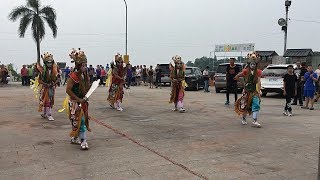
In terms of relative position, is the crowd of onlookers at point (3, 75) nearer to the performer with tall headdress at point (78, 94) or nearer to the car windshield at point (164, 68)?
the car windshield at point (164, 68)

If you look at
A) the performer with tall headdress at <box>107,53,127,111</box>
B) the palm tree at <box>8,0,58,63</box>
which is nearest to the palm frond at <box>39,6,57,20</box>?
the palm tree at <box>8,0,58,63</box>

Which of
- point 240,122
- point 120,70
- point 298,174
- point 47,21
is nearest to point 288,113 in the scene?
point 240,122

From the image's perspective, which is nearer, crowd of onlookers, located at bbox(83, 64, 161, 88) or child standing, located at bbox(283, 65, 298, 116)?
child standing, located at bbox(283, 65, 298, 116)

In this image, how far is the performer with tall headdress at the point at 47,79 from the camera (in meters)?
11.3

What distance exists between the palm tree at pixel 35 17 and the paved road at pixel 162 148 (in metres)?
28.4

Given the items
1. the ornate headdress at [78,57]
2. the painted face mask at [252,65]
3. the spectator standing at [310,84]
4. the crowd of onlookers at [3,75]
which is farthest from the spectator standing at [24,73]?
the ornate headdress at [78,57]

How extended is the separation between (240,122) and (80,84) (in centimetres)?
495

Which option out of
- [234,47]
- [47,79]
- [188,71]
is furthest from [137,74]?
[47,79]

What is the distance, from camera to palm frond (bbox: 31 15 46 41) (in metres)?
39.4

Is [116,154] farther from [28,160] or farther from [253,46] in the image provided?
[253,46]

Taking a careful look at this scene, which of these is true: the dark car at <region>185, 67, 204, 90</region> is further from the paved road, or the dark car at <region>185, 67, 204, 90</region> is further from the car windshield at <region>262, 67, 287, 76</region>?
the paved road

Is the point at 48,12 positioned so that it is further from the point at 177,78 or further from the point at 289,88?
the point at 289,88

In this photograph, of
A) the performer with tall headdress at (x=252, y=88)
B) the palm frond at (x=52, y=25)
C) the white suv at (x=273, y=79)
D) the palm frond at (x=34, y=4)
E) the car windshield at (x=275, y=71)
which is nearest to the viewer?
the performer with tall headdress at (x=252, y=88)

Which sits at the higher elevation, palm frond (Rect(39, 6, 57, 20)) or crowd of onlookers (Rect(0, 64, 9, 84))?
palm frond (Rect(39, 6, 57, 20))
